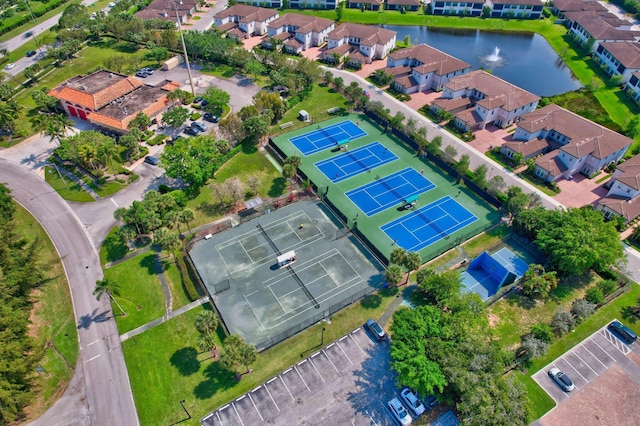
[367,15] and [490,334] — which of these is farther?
[367,15]

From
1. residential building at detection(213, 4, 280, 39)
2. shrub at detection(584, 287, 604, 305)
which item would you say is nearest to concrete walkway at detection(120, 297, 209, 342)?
shrub at detection(584, 287, 604, 305)

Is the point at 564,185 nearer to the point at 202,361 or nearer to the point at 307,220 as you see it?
the point at 307,220

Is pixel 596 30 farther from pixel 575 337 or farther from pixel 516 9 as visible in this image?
pixel 575 337

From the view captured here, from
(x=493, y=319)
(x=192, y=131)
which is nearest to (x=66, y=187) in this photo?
(x=192, y=131)

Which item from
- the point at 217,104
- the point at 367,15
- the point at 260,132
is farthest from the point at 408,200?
the point at 367,15

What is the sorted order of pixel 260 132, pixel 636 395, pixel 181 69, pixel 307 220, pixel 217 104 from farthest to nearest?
pixel 181 69 < pixel 217 104 < pixel 260 132 < pixel 307 220 < pixel 636 395

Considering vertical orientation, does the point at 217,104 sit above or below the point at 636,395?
above

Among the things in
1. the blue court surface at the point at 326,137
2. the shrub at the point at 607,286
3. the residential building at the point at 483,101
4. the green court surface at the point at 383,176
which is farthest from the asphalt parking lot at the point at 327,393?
the residential building at the point at 483,101
